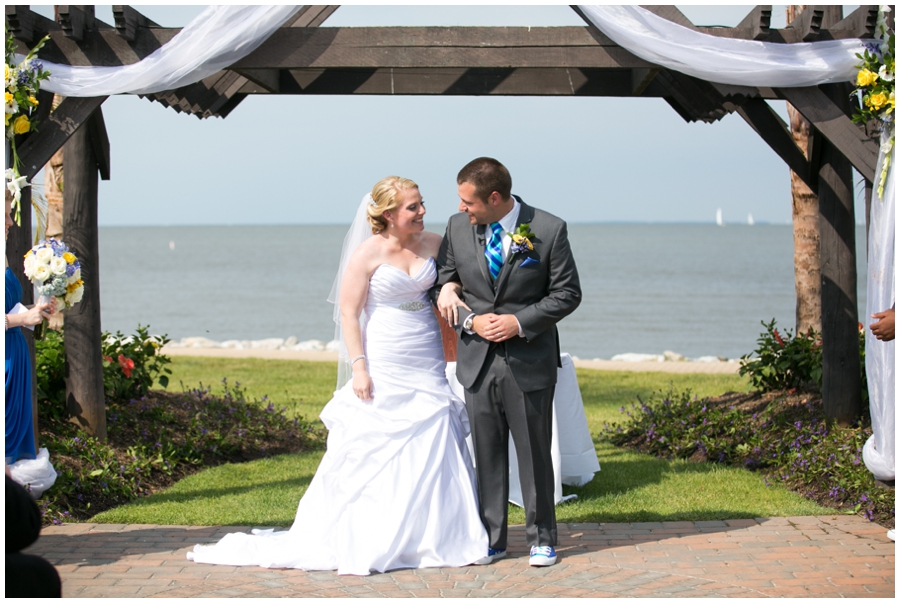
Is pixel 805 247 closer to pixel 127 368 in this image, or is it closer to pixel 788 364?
pixel 788 364

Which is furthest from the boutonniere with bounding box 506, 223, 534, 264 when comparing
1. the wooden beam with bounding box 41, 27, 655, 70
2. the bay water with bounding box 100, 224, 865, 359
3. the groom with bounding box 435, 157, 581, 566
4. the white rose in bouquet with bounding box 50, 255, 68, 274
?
the bay water with bounding box 100, 224, 865, 359

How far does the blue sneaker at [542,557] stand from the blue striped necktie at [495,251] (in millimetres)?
1412

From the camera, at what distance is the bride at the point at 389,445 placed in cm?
484

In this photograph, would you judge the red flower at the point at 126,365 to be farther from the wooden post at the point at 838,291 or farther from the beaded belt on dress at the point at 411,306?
the wooden post at the point at 838,291

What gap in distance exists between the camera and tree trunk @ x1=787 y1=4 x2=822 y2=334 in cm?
955

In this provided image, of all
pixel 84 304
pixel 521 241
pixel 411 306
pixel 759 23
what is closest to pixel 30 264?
pixel 411 306

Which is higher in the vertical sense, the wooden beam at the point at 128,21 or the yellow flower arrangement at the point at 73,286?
the wooden beam at the point at 128,21

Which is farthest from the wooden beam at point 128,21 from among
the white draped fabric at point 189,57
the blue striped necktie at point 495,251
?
the blue striped necktie at point 495,251

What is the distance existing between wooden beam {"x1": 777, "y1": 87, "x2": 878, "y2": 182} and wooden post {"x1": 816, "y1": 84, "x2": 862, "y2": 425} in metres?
1.74

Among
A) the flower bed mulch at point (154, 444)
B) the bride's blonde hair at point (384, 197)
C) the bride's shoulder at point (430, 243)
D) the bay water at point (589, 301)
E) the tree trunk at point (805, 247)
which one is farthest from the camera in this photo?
the bay water at point (589, 301)

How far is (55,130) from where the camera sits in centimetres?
577

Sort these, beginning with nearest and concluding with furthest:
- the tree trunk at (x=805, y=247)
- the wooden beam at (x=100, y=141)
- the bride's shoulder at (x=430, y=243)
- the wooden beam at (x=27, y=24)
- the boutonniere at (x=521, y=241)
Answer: the boutonniere at (x=521, y=241), the bride's shoulder at (x=430, y=243), the wooden beam at (x=27, y=24), the wooden beam at (x=100, y=141), the tree trunk at (x=805, y=247)

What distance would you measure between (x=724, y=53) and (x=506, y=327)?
230cm

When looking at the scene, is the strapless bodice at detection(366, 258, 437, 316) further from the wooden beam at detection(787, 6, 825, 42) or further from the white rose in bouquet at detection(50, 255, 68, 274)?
the wooden beam at detection(787, 6, 825, 42)
